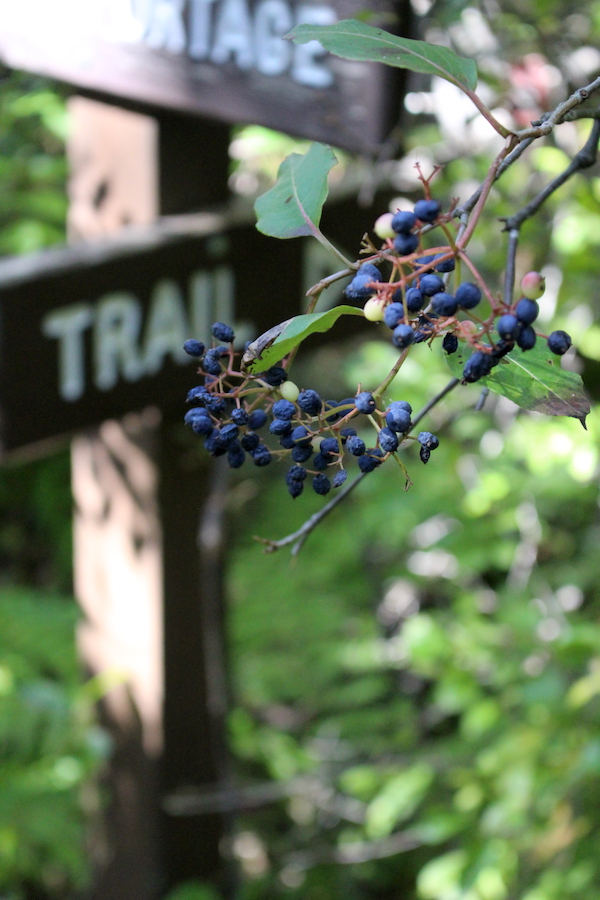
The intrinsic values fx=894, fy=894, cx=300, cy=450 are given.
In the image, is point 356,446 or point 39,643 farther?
point 39,643

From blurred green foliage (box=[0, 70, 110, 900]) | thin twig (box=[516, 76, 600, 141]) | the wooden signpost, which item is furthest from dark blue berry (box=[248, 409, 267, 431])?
blurred green foliage (box=[0, 70, 110, 900])

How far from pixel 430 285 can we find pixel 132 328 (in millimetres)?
821

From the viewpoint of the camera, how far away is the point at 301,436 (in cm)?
48

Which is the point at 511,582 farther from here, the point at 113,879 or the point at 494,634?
the point at 113,879

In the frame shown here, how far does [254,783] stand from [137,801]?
95 cm

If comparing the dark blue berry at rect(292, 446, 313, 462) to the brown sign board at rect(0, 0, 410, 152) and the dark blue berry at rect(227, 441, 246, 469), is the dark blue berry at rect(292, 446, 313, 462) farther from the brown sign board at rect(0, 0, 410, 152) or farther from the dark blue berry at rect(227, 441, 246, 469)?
the brown sign board at rect(0, 0, 410, 152)

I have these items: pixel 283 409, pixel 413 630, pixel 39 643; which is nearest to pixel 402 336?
pixel 283 409

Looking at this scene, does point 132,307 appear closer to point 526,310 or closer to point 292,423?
point 292,423

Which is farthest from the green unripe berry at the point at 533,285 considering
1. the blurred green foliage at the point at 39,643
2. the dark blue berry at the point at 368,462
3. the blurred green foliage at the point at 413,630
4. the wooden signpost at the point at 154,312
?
the blurred green foliage at the point at 39,643

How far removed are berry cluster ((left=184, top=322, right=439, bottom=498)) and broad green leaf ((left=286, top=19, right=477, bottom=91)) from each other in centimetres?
16

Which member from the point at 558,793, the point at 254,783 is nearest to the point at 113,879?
the point at 558,793

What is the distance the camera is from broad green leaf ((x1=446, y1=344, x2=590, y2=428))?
40 cm

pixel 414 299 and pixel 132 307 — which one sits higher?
pixel 414 299

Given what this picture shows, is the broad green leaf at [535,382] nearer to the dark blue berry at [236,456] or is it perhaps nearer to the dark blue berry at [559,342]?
the dark blue berry at [559,342]
